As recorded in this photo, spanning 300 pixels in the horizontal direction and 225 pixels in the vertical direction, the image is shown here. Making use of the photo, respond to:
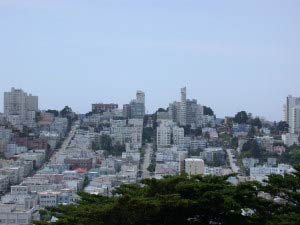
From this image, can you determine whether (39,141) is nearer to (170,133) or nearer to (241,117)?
(170,133)

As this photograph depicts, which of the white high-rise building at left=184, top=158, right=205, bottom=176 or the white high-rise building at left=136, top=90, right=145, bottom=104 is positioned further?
the white high-rise building at left=136, top=90, right=145, bottom=104

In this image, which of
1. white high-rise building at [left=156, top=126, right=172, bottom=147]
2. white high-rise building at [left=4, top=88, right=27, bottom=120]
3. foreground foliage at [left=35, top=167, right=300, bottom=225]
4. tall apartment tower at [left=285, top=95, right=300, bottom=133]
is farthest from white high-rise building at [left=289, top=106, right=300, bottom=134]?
foreground foliage at [left=35, top=167, right=300, bottom=225]

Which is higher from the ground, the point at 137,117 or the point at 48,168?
the point at 137,117

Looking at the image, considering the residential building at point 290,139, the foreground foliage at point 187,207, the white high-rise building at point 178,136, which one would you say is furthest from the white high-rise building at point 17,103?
the foreground foliage at point 187,207

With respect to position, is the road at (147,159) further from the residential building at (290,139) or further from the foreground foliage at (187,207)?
the foreground foliage at (187,207)

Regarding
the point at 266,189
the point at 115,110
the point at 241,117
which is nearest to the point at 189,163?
the point at 241,117

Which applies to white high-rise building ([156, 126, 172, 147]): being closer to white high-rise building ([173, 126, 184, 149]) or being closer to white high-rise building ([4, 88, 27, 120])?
white high-rise building ([173, 126, 184, 149])
